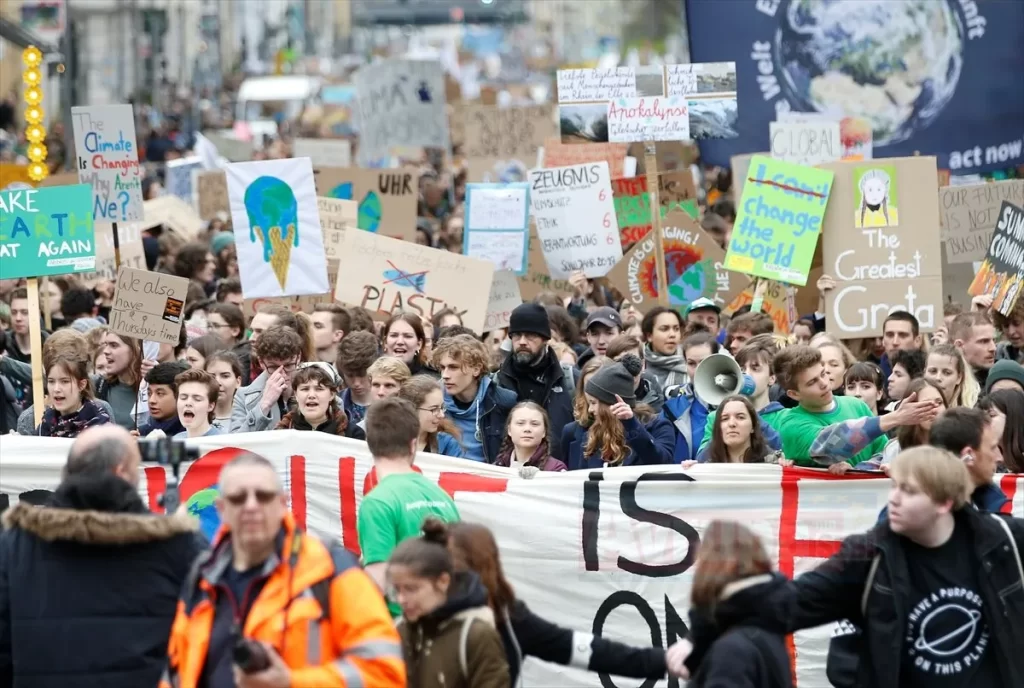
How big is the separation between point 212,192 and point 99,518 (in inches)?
584

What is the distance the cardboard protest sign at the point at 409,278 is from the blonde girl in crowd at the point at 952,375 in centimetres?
360

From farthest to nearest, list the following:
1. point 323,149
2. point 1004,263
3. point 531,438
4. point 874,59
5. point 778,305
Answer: point 323,149 → point 874,59 → point 778,305 → point 1004,263 → point 531,438

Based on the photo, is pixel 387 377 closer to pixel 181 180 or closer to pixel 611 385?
pixel 611 385

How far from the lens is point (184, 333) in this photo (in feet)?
34.2

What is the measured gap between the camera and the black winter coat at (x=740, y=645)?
4.50 m

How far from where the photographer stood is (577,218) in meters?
12.3

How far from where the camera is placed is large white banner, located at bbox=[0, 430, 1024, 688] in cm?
689

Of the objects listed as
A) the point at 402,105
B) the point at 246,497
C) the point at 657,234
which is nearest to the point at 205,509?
the point at 246,497

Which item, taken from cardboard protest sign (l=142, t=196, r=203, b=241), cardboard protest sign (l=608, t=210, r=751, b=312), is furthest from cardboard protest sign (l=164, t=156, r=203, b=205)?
cardboard protest sign (l=608, t=210, r=751, b=312)

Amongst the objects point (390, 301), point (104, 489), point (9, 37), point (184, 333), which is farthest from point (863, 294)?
point (9, 37)

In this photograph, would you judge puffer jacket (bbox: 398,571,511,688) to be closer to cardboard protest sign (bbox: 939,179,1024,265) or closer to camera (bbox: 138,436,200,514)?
camera (bbox: 138,436,200,514)

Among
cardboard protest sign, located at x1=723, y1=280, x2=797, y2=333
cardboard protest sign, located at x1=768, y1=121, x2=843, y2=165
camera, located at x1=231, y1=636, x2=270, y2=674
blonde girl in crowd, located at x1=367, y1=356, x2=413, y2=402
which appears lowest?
camera, located at x1=231, y1=636, x2=270, y2=674

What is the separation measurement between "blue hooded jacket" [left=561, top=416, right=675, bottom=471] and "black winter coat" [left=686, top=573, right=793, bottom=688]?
10.2 ft

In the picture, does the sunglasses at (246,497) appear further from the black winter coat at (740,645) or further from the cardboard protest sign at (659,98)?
the cardboard protest sign at (659,98)
